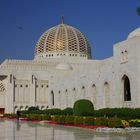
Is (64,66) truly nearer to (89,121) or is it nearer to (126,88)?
(126,88)

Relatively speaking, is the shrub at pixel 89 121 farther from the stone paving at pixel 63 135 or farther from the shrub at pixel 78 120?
the stone paving at pixel 63 135

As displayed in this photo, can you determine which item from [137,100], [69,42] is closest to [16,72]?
[69,42]

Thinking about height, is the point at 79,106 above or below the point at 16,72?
below

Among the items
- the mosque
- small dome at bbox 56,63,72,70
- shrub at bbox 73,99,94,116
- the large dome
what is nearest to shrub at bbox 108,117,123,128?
shrub at bbox 73,99,94,116

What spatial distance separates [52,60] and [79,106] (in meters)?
28.0

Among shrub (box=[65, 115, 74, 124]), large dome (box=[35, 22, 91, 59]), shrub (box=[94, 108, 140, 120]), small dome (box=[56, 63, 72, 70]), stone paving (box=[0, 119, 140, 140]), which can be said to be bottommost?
stone paving (box=[0, 119, 140, 140])

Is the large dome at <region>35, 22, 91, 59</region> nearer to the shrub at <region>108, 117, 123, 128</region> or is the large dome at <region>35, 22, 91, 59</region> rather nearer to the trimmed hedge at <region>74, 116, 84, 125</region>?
the trimmed hedge at <region>74, 116, 84, 125</region>

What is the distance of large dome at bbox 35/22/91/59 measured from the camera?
49.6 m

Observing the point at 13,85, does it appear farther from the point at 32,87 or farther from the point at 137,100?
the point at 137,100

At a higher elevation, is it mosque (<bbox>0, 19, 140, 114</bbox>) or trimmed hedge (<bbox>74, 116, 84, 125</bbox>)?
mosque (<bbox>0, 19, 140, 114</bbox>)

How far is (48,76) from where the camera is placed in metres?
45.1

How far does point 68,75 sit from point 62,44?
15888 millimetres

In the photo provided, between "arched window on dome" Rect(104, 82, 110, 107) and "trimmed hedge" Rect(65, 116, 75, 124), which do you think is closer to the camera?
"trimmed hedge" Rect(65, 116, 75, 124)

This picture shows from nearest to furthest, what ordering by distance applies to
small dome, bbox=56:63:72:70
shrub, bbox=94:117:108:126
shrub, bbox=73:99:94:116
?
shrub, bbox=94:117:108:126 < shrub, bbox=73:99:94:116 < small dome, bbox=56:63:72:70
